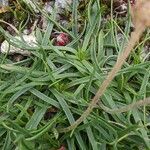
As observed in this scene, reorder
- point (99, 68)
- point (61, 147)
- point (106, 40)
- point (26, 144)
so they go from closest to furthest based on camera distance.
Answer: point (26, 144)
point (61, 147)
point (99, 68)
point (106, 40)

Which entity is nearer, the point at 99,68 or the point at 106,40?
the point at 99,68

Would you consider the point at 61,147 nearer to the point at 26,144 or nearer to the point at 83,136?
the point at 83,136

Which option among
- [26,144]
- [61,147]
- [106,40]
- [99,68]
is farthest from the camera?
[106,40]

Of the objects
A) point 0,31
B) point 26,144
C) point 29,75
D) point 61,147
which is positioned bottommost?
point 61,147

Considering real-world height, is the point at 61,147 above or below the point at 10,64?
below

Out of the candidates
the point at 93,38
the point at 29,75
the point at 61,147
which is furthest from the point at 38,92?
the point at 93,38

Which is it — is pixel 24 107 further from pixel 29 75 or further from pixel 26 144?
pixel 26 144

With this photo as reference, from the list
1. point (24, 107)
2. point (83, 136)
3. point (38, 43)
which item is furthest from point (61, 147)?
point (38, 43)
